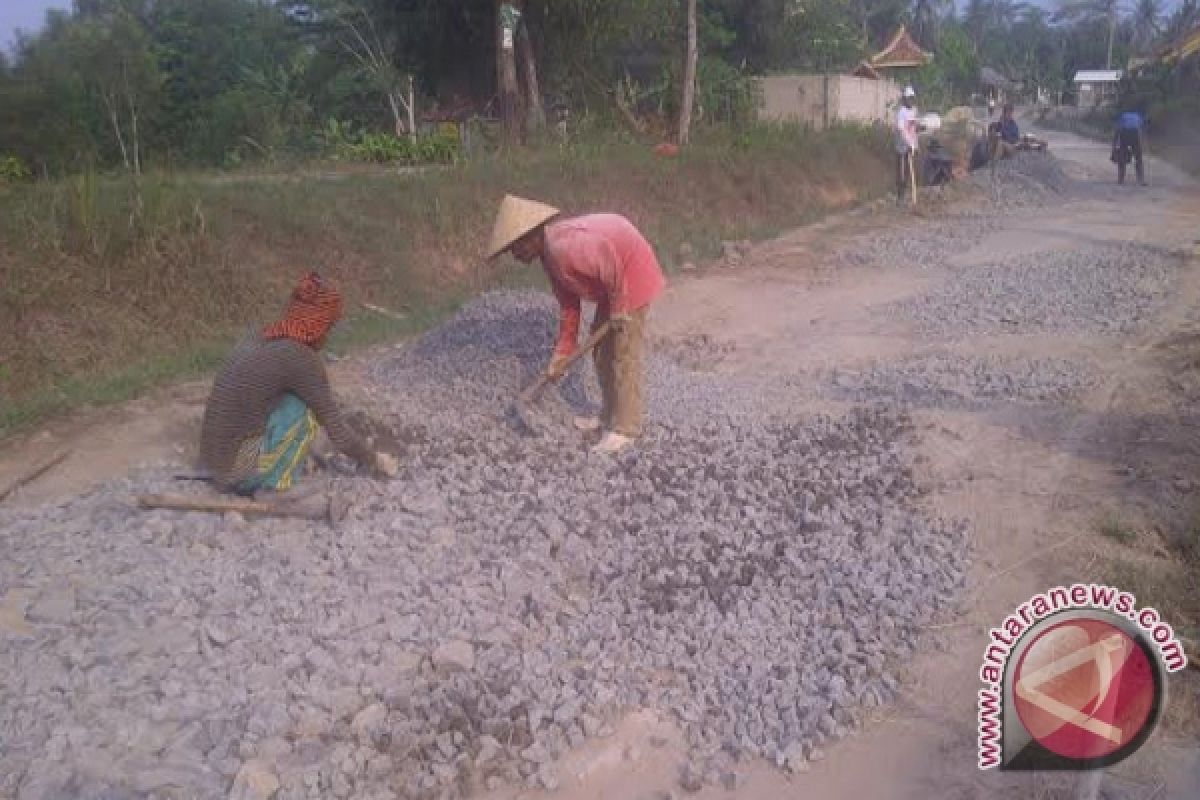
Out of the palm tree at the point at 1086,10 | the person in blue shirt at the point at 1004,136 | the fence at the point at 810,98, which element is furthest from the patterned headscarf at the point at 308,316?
the palm tree at the point at 1086,10

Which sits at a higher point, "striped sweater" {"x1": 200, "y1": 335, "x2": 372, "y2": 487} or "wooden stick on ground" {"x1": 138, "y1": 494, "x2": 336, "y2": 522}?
"striped sweater" {"x1": 200, "y1": 335, "x2": 372, "y2": 487}

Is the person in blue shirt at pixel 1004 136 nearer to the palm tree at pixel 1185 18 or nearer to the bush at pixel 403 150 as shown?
the bush at pixel 403 150

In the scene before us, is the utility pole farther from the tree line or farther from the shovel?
the shovel

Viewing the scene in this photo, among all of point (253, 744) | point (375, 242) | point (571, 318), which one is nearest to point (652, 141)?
point (375, 242)

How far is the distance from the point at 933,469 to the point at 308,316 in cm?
296

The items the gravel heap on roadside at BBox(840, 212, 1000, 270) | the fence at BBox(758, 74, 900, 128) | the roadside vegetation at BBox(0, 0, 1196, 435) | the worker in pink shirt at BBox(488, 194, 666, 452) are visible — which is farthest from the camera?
the fence at BBox(758, 74, 900, 128)

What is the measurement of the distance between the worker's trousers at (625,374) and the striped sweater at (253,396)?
151cm

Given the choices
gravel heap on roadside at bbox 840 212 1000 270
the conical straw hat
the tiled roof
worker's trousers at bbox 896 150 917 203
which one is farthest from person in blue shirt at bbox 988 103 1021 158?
the conical straw hat

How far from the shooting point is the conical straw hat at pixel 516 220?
4918mm

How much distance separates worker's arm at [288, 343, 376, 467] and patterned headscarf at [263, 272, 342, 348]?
0.05 m

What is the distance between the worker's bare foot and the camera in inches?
203

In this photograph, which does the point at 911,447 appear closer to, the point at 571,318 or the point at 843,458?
the point at 843,458

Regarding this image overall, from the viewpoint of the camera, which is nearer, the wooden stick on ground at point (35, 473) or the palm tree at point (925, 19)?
the wooden stick on ground at point (35, 473)

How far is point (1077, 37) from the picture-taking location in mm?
61312
